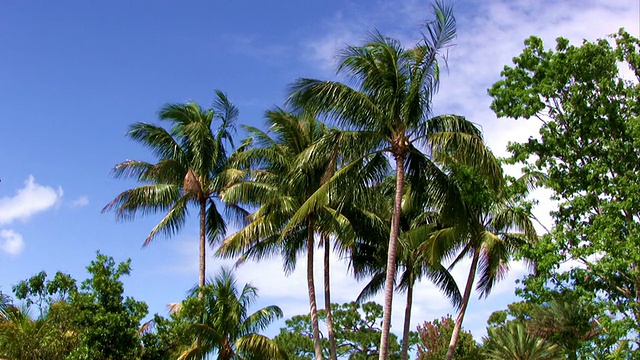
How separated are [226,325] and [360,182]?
18.8 ft

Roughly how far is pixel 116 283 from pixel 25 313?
2.57 meters

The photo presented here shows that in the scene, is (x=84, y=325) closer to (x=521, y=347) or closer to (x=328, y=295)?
(x=328, y=295)

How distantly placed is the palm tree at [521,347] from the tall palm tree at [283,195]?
1016 cm

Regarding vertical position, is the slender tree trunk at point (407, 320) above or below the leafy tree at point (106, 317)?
above

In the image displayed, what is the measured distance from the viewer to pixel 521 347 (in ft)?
92.2

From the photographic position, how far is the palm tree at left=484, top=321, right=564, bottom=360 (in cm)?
2762

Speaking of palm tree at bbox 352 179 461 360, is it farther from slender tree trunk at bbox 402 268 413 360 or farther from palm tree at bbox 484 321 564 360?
palm tree at bbox 484 321 564 360

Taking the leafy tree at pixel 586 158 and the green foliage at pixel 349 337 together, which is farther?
the green foliage at pixel 349 337

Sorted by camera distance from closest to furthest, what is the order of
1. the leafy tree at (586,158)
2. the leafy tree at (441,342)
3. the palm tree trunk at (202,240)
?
1. the leafy tree at (586,158)
2. the palm tree trunk at (202,240)
3. the leafy tree at (441,342)

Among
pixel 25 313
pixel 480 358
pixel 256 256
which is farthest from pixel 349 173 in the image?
pixel 480 358

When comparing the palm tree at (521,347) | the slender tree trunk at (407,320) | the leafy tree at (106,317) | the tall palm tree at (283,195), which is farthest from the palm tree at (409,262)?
the leafy tree at (106,317)

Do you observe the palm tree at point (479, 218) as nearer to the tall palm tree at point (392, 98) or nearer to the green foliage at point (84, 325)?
the tall palm tree at point (392, 98)

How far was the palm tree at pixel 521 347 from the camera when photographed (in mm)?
27625

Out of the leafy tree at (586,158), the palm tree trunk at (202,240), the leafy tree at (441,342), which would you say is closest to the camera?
the leafy tree at (586,158)
